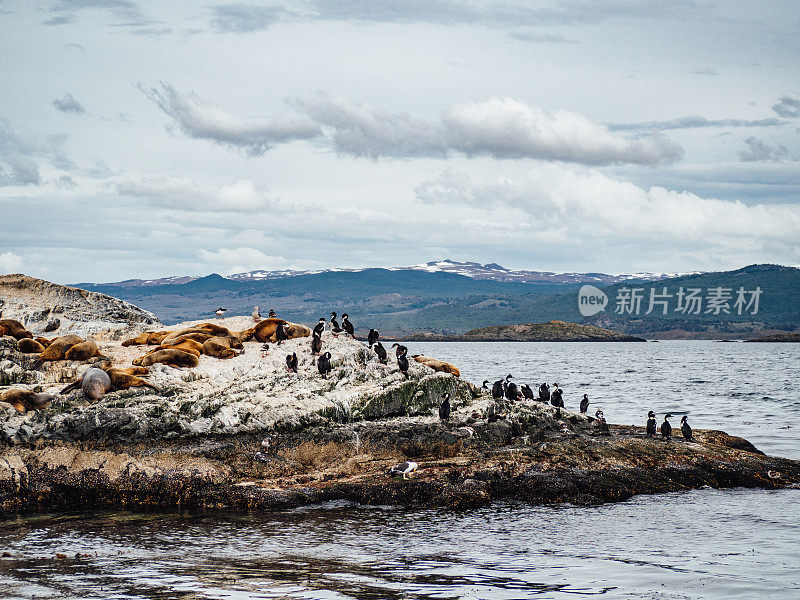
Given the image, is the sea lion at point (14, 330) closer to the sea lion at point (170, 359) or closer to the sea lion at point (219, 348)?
the sea lion at point (170, 359)

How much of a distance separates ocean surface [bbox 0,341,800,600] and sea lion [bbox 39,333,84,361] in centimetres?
693

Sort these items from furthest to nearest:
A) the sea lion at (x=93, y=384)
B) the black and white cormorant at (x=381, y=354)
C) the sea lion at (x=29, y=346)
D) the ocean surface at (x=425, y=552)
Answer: the black and white cormorant at (x=381, y=354)
the sea lion at (x=29, y=346)
the sea lion at (x=93, y=384)
the ocean surface at (x=425, y=552)

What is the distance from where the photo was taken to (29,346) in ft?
78.4

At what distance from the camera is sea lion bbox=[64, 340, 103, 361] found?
22920 millimetres

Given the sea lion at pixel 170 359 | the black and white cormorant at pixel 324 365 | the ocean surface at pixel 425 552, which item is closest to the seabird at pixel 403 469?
the ocean surface at pixel 425 552

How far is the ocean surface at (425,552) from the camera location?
12.9 metres

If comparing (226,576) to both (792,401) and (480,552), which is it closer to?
(480,552)

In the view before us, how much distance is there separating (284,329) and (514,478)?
939 centimetres

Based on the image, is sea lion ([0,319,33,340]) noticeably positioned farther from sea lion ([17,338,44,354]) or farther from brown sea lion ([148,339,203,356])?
brown sea lion ([148,339,203,356])

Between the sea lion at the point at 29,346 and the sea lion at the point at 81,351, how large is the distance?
5.07ft

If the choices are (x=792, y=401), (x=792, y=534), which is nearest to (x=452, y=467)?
(x=792, y=534)

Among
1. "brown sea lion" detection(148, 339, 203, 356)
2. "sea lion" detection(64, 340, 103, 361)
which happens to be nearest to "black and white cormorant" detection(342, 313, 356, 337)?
"brown sea lion" detection(148, 339, 203, 356)

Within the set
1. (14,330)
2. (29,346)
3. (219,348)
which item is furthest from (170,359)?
(14,330)

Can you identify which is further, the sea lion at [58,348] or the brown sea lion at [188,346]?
the sea lion at [58,348]
